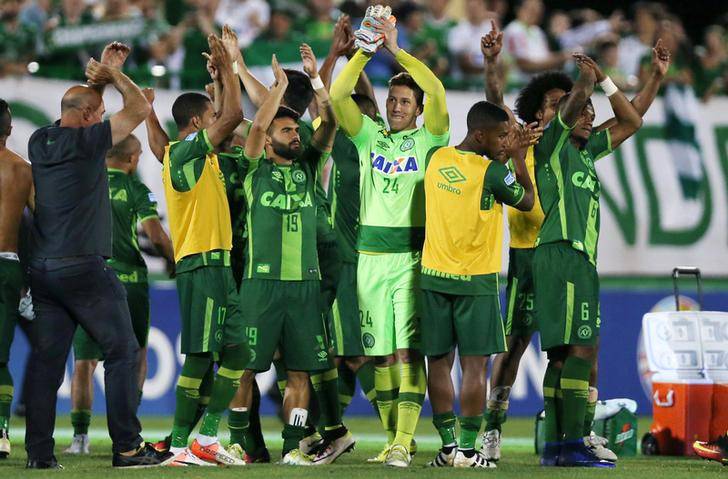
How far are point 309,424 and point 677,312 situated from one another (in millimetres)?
3261

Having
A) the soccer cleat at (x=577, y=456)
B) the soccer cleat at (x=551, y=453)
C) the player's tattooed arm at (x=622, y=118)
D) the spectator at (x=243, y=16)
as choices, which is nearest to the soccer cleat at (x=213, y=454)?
the soccer cleat at (x=551, y=453)

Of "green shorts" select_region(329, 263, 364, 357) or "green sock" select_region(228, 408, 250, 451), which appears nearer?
"green sock" select_region(228, 408, 250, 451)

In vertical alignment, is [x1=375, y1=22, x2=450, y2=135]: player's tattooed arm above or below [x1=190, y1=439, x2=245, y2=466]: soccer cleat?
above

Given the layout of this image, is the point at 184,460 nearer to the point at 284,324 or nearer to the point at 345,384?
the point at 284,324

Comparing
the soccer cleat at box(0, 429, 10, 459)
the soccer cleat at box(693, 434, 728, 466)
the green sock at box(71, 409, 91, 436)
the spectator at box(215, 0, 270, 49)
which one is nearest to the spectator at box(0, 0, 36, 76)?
the spectator at box(215, 0, 270, 49)

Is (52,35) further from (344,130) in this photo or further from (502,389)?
(502,389)

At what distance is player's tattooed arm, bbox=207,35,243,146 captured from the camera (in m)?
8.47

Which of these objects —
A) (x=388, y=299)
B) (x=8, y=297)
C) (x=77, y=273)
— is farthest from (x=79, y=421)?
(x=388, y=299)

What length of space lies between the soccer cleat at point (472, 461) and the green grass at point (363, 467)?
0.14m

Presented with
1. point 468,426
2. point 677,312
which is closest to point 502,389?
point 468,426

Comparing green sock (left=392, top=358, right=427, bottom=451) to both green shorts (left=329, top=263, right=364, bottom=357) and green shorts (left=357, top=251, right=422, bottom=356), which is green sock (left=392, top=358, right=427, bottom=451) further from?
green shorts (left=329, top=263, right=364, bottom=357)

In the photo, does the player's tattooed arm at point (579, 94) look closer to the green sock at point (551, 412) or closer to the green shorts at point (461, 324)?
the green shorts at point (461, 324)

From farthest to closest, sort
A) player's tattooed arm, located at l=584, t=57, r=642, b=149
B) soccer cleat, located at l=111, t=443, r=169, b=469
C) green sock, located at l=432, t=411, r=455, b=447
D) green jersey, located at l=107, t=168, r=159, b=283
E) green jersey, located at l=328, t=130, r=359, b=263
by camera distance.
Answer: green jersey, located at l=107, t=168, r=159, b=283 < green jersey, located at l=328, t=130, r=359, b=263 < player's tattooed arm, located at l=584, t=57, r=642, b=149 < green sock, located at l=432, t=411, r=455, b=447 < soccer cleat, located at l=111, t=443, r=169, b=469

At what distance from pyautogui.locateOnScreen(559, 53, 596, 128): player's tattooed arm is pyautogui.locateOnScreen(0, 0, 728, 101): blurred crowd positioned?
6711 millimetres
